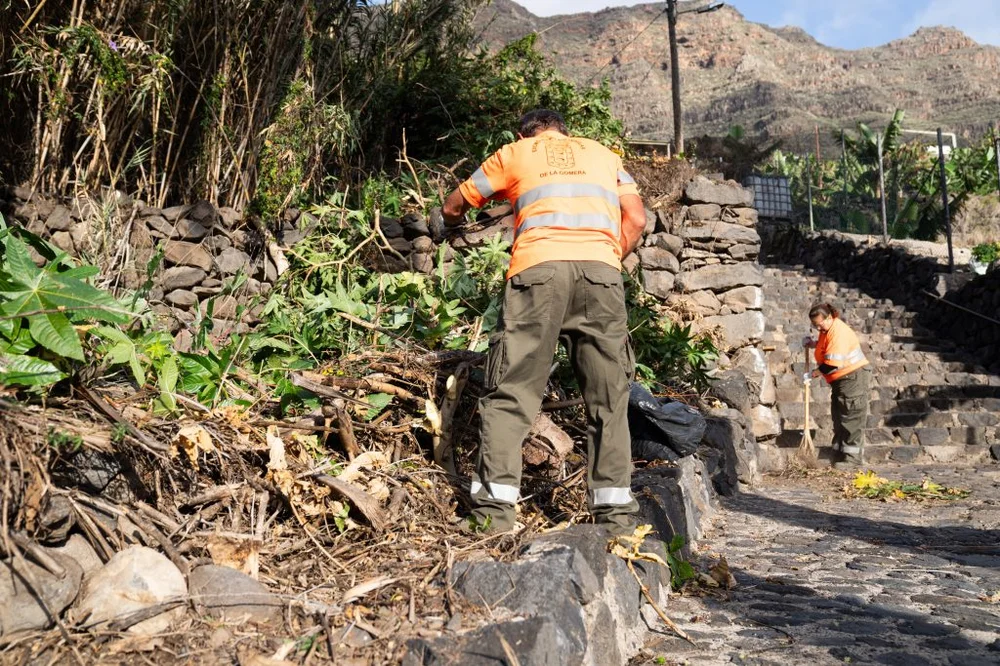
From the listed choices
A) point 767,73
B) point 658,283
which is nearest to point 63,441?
point 658,283

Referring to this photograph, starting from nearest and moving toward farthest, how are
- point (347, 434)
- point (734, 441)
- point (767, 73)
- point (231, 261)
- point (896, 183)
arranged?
1. point (347, 434)
2. point (231, 261)
3. point (734, 441)
4. point (896, 183)
5. point (767, 73)

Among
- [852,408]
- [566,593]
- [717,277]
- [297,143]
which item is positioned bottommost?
[852,408]

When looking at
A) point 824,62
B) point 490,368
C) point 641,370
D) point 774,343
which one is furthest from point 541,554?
point 824,62

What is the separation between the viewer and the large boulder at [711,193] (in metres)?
8.76

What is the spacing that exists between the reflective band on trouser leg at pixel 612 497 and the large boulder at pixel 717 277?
5.45 meters

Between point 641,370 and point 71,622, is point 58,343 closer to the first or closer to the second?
point 71,622

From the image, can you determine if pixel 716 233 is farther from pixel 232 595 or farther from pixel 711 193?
pixel 232 595

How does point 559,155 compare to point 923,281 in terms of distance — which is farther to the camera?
point 923,281

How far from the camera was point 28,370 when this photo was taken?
8.46ft

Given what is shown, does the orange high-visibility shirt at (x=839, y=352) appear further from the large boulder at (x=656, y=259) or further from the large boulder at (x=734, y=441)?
the large boulder at (x=656, y=259)

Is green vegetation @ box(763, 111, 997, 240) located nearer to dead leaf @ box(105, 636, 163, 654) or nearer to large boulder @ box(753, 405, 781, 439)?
large boulder @ box(753, 405, 781, 439)

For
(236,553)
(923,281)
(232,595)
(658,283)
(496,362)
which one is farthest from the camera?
(923,281)

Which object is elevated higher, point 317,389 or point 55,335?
point 55,335

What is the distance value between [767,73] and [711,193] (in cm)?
6771
